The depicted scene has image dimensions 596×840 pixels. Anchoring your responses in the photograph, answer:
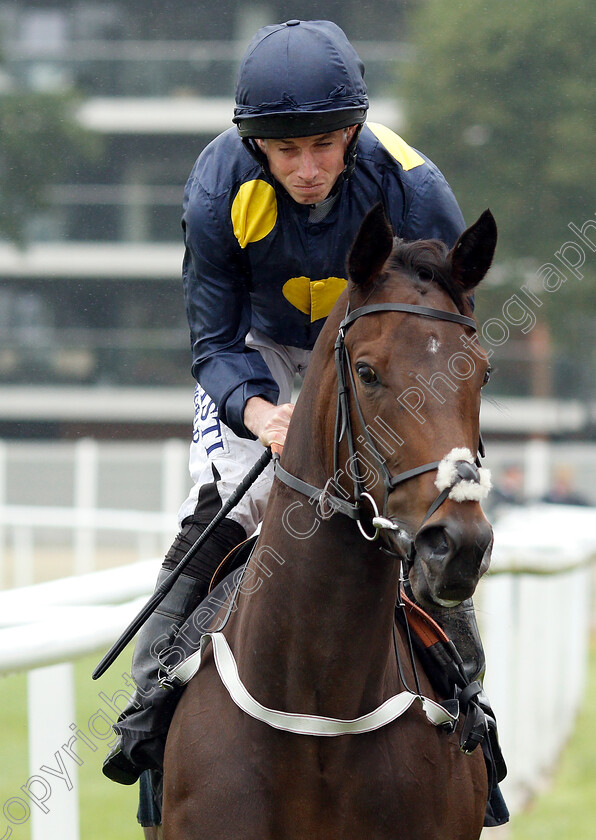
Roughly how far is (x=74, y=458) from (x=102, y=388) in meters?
2.66

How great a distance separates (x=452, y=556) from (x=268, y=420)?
35.3 inches

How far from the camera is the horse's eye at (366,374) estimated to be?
2.24 m

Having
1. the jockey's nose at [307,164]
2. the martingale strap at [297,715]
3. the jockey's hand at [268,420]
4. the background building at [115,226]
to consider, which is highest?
the jockey's nose at [307,164]

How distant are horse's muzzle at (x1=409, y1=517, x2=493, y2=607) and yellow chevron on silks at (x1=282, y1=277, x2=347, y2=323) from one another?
3.80 feet

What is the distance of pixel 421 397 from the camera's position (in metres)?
2.14

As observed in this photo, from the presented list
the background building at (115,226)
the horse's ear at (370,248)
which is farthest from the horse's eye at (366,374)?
the background building at (115,226)

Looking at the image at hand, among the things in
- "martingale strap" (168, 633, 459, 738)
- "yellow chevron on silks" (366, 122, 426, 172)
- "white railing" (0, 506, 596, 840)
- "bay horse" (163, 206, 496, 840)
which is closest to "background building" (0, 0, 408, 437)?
"white railing" (0, 506, 596, 840)

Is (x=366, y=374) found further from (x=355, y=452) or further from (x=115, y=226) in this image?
(x=115, y=226)

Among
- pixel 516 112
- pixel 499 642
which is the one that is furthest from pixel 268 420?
pixel 516 112

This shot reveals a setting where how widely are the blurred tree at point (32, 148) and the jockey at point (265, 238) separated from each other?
592 inches

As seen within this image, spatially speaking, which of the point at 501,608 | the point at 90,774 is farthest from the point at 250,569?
the point at 90,774

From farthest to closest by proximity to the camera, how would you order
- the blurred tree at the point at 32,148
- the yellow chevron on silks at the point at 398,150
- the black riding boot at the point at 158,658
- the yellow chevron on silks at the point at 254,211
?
the blurred tree at the point at 32,148 → the yellow chevron on silks at the point at 398,150 → the yellow chevron on silks at the point at 254,211 → the black riding boot at the point at 158,658

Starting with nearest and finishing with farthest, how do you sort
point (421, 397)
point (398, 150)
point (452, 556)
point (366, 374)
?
point (452, 556) → point (421, 397) → point (366, 374) → point (398, 150)

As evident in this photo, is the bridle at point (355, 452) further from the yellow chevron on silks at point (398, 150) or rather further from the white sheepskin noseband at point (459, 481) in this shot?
the yellow chevron on silks at point (398, 150)
